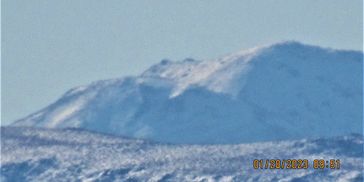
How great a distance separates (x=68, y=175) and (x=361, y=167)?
43087mm

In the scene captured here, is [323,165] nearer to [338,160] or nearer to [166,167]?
[338,160]

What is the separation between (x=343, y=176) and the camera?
607 feet

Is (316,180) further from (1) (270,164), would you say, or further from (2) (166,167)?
(2) (166,167)

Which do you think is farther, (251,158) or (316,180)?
(251,158)

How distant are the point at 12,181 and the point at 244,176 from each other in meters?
35.7

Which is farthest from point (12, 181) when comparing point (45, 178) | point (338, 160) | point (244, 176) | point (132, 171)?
point (338, 160)

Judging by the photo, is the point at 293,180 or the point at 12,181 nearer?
the point at 293,180

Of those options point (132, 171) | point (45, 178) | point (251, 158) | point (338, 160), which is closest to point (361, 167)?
point (338, 160)

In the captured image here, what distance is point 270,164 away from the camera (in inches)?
7530

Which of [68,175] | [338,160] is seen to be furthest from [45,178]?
[338,160]

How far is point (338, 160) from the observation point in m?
196

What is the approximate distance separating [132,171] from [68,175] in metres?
9.97

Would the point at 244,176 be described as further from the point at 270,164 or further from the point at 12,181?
the point at 12,181

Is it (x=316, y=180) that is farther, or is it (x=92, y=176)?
(x=92, y=176)
